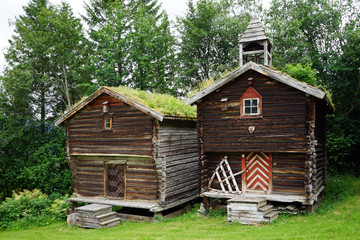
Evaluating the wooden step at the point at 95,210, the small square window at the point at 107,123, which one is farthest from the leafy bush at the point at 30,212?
the small square window at the point at 107,123

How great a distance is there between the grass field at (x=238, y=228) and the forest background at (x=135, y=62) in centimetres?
961

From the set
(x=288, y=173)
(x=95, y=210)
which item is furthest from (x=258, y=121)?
(x=95, y=210)

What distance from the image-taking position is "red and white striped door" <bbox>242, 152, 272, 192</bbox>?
14836mm

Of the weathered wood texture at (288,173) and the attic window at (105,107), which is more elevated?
the attic window at (105,107)

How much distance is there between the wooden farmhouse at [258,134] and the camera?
13.6 metres

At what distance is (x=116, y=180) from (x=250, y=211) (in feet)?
25.0

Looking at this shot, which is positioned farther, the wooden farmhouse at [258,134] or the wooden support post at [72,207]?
the wooden support post at [72,207]

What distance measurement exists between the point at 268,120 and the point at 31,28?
25170 mm

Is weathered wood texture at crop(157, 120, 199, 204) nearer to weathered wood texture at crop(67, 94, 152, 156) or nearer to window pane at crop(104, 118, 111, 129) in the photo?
weathered wood texture at crop(67, 94, 152, 156)

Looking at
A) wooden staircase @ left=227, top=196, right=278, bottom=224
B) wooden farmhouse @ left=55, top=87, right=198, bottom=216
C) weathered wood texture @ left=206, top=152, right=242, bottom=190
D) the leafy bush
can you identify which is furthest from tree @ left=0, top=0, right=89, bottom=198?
wooden staircase @ left=227, top=196, right=278, bottom=224

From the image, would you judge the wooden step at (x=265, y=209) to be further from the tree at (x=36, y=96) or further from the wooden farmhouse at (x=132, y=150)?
the tree at (x=36, y=96)

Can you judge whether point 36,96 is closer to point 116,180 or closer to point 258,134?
point 116,180

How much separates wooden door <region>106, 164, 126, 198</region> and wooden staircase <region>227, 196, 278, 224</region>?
252 inches

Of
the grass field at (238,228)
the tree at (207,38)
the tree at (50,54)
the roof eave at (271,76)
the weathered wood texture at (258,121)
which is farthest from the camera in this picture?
the tree at (207,38)
